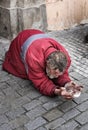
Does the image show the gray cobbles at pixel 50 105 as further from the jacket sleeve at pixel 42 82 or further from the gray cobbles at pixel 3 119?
the gray cobbles at pixel 3 119

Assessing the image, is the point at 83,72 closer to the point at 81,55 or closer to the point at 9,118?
the point at 81,55

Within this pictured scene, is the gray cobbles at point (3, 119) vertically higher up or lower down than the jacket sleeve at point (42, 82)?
lower down

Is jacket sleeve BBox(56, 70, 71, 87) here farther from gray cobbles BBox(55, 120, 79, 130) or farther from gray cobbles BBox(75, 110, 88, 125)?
gray cobbles BBox(55, 120, 79, 130)

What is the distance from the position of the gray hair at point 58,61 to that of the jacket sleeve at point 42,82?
0.82ft

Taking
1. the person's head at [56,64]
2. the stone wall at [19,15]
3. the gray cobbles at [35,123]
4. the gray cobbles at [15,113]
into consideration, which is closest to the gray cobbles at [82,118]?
the gray cobbles at [35,123]

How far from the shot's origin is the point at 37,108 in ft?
12.7

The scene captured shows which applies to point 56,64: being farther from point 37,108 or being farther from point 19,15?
point 19,15

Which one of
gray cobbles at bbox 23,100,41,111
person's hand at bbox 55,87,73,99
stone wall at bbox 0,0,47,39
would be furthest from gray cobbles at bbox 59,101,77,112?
stone wall at bbox 0,0,47,39

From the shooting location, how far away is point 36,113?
12.4 feet

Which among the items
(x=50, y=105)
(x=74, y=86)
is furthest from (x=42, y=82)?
(x=74, y=86)

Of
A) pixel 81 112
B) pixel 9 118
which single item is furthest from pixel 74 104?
pixel 9 118

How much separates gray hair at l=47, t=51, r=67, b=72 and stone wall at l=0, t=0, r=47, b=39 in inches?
88.9

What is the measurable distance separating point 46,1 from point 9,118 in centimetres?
328

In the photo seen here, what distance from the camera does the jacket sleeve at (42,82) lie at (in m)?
3.91
